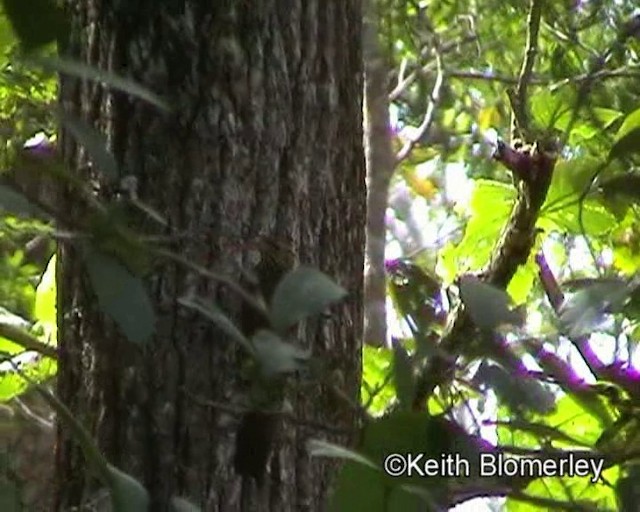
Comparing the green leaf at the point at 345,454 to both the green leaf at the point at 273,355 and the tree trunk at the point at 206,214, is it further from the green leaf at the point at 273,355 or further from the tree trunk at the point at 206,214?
the tree trunk at the point at 206,214

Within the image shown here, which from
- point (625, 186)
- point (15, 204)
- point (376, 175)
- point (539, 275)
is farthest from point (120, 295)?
point (376, 175)

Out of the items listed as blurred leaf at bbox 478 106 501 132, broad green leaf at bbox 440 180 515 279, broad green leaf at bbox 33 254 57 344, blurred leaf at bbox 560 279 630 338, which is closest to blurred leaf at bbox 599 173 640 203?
blurred leaf at bbox 560 279 630 338

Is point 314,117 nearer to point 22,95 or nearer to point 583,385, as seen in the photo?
point 22,95

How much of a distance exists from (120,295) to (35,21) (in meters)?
0.11

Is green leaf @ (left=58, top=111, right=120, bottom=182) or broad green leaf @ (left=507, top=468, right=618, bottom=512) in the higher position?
green leaf @ (left=58, top=111, right=120, bottom=182)

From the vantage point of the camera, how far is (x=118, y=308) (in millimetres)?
→ 483

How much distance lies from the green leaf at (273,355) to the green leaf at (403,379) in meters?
0.04

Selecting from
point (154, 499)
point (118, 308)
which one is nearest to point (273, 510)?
point (154, 499)

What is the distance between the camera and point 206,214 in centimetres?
86

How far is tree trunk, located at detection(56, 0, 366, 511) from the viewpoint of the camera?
844 millimetres

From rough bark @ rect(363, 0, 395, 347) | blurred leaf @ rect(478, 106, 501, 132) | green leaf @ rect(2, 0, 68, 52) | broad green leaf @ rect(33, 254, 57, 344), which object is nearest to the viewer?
green leaf @ rect(2, 0, 68, 52)

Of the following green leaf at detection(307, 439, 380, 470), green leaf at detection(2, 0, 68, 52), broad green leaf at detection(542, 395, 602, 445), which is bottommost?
green leaf at detection(307, 439, 380, 470)

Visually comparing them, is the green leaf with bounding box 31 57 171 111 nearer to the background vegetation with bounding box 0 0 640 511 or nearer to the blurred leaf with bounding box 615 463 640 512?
the background vegetation with bounding box 0 0 640 511

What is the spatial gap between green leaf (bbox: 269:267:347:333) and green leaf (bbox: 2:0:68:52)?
0.14 m
